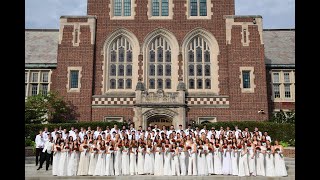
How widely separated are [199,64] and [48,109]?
11.8m

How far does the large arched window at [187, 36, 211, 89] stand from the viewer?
25.4m

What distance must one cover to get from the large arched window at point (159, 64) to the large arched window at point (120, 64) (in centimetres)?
158

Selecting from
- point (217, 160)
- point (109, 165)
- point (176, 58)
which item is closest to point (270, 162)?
point (217, 160)

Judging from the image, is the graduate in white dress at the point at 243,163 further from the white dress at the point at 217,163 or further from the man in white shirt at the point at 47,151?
the man in white shirt at the point at 47,151

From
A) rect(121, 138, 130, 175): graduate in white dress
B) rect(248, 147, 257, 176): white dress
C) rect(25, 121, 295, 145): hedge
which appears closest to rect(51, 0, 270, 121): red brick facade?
rect(25, 121, 295, 145): hedge

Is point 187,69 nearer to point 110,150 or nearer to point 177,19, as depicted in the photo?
point 177,19

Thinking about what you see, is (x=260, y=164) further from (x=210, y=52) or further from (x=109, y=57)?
(x=109, y=57)

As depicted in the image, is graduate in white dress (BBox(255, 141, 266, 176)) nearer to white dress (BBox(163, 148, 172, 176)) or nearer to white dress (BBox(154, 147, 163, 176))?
white dress (BBox(163, 148, 172, 176))

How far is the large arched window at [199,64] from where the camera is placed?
2541 cm

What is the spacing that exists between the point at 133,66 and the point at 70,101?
544cm

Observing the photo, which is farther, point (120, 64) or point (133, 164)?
point (120, 64)

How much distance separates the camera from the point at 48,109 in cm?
2380

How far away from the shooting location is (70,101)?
80.7 ft
